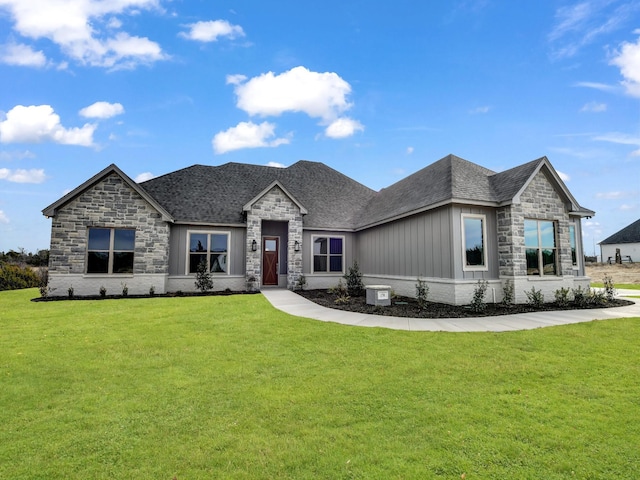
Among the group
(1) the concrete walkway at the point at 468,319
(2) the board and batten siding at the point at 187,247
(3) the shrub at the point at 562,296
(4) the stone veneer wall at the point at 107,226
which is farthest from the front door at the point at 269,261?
(3) the shrub at the point at 562,296

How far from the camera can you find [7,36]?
11.3 meters

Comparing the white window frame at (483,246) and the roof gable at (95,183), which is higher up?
the roof gable at (95,183)

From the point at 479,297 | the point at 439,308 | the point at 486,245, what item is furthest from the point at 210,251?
the point at 486,245

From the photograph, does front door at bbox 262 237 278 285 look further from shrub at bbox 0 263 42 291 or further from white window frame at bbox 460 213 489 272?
shrub at bbox 0 263 42 291

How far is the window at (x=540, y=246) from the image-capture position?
11727 mm

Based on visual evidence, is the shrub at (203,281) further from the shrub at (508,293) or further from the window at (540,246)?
the window at (540,246)

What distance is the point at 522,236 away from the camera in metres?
11.4

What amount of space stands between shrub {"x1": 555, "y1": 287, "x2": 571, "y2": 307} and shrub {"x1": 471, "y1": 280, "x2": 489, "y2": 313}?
2.76m

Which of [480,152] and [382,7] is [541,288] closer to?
[480,152]

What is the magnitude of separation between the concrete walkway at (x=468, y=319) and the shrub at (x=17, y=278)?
17.6 meters

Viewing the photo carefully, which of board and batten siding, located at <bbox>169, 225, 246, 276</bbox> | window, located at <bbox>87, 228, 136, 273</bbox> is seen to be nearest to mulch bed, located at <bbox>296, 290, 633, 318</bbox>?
board and batten siding, located at <bbox>169, 225, 246, 276</bbox>

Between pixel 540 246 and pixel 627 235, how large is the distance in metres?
45.7

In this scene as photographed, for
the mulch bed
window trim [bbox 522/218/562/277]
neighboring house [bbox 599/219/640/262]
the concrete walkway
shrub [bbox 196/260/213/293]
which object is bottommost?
the concrete walkway

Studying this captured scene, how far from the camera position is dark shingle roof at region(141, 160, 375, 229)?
1605cm
